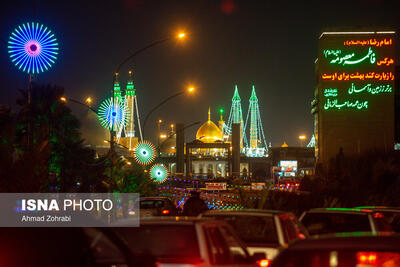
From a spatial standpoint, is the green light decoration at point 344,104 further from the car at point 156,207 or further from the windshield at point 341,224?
the windshield at point 341,224

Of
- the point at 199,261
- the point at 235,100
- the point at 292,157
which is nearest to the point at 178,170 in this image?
the point at 292,157

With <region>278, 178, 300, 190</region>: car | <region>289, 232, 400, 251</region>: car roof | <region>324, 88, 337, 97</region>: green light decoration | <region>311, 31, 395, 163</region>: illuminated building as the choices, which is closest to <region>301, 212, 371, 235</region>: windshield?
<region>289, 232, 400, 251</region>: car roof

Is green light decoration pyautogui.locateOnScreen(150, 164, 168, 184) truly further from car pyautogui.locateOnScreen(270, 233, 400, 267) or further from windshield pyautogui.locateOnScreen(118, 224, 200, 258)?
car pyautogui.locateOnScreen(270, 233, 400, 267)

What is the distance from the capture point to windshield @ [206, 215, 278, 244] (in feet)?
35.1

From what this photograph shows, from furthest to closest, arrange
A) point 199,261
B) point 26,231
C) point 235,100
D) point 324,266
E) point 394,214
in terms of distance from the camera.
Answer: point 235,100
point 394,214
point 199,261
point 26,231
point 324,266

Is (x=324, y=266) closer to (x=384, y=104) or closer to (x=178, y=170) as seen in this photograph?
(x=384, y=104)

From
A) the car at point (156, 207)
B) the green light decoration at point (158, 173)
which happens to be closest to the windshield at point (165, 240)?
→ the car at point (156, 207)

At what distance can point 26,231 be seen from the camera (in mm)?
5648

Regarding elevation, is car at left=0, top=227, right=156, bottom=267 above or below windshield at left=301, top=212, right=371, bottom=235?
above

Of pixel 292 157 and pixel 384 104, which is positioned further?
pixel 292 157

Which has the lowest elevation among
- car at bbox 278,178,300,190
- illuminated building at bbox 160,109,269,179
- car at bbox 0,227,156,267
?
car at bbox 0,227,156,267

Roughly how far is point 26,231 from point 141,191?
26.7 metres

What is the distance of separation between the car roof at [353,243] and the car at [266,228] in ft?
15.6

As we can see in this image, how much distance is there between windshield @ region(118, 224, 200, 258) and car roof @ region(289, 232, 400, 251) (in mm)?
2177
